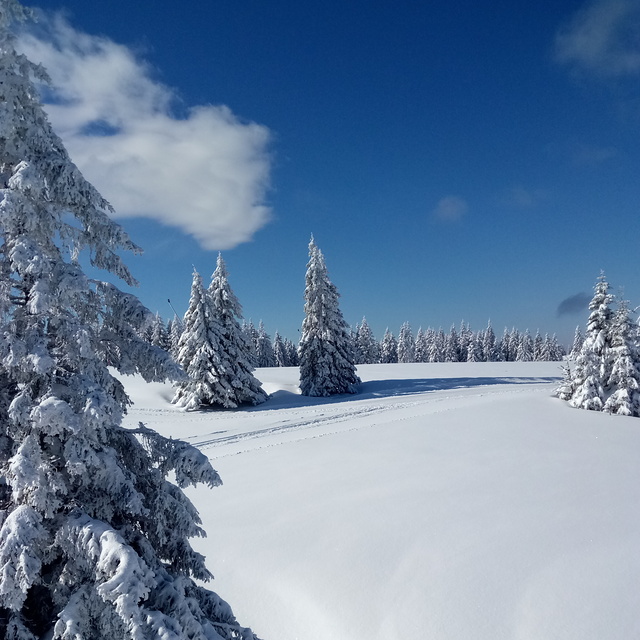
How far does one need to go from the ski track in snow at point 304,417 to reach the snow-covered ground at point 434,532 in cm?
106

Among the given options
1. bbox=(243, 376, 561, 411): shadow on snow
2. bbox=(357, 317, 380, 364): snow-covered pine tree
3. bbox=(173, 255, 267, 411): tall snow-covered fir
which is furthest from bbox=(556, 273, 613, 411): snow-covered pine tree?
bbox=(357, 317, 380, 364): snow-covered pine tree

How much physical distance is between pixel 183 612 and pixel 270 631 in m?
3.62

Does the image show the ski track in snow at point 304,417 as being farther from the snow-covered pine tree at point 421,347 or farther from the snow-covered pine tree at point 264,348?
the snow-covered pine tree at point 421,347

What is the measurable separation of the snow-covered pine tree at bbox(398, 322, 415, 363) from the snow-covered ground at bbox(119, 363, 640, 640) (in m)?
67.8

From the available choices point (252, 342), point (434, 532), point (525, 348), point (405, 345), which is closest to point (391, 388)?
point (252, 342)

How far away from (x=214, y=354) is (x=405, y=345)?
61.9m

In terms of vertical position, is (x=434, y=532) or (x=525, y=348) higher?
(x=525, y=348)

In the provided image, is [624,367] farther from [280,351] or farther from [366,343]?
[280,351]

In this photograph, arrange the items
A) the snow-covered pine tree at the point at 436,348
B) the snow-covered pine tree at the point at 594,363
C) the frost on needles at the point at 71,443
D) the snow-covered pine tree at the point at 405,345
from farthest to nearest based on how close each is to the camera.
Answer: the snow-covered pine tree at the point at 436,348 → the snow-covered pine tree at the point at 405,345 → the snow-covered pine tree at the point at 594,363 → the frost on needles at the point at 71,443

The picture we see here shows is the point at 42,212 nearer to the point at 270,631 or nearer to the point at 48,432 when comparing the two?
the point at 48,432

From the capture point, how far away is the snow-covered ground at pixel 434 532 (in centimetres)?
579

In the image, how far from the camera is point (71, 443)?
11.3 feet

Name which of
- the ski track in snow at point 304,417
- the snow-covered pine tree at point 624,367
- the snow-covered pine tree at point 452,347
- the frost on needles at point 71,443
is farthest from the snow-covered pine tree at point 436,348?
the frost on needles at point 71,443

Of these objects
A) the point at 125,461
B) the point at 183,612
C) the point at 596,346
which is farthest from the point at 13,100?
the point at 596,346
